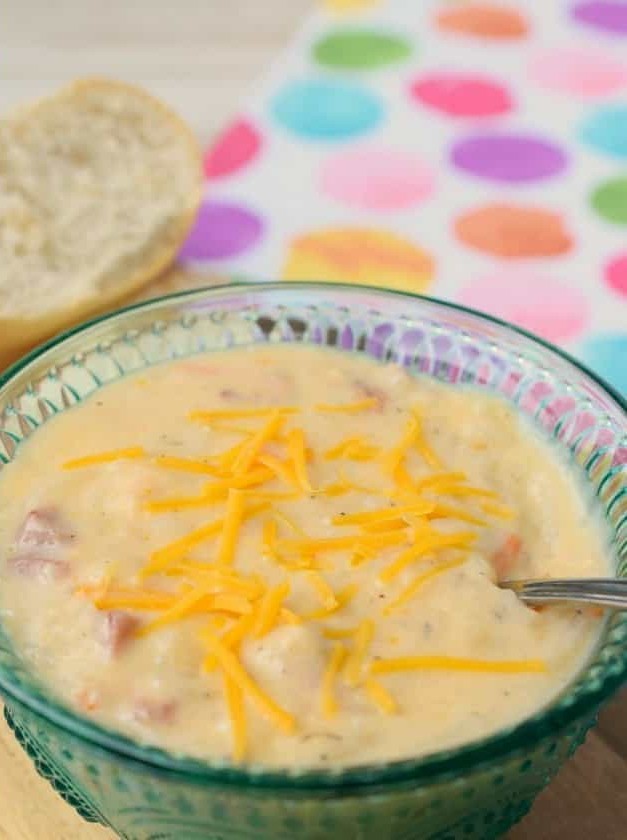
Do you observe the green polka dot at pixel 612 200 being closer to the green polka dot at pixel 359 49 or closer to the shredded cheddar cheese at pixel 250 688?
the green polka dot at pixel 359 49

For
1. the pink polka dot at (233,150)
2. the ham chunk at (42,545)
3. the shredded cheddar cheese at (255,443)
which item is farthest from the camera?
the pink polka dot at (233,150)

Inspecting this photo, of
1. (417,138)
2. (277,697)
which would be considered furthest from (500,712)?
(417,138)

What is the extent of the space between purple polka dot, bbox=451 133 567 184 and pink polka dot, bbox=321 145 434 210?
12cm

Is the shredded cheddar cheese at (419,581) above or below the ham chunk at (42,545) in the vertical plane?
above

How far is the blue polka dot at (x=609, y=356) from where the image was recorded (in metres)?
2.63

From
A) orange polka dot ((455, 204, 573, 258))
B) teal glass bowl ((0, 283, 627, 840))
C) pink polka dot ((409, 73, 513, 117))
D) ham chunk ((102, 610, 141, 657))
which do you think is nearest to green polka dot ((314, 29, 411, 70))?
pink polka dot ((409, 73, 513, 117))

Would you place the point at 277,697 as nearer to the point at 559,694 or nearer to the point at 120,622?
the point at 120,622

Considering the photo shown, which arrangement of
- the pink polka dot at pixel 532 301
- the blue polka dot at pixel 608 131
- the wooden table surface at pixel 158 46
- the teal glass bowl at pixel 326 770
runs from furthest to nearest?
the wooden table surface at pixel 158 46
the blue polka dot at pixel 608 131
the pink polka dot at pixel 532 301
the teal glass bowl at pixel 326 770

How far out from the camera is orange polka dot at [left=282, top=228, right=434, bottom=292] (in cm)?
293

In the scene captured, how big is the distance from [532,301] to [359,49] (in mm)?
1240

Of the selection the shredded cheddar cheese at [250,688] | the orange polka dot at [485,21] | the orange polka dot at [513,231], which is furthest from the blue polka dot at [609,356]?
the orange polka dot at [485,21]

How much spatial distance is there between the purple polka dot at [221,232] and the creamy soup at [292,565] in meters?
0.83

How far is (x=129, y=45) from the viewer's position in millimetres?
4055

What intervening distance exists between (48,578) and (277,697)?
0.37 meters
